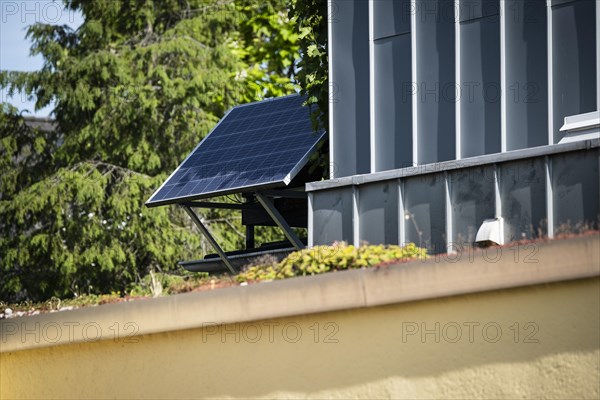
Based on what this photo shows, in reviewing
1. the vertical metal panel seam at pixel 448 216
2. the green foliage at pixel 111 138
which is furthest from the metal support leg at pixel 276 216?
the green foliage at pixel 111 138

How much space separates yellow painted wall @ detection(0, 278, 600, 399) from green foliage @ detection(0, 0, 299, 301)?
1849cm

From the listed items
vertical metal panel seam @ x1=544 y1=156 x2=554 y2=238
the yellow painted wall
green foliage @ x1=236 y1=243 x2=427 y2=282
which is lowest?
the yellow painted wall

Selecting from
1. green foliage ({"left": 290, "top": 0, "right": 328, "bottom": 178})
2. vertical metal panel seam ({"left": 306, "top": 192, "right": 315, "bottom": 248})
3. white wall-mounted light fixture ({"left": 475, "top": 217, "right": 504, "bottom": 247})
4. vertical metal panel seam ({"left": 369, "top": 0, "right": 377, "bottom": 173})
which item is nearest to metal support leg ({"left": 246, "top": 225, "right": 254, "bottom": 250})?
green foliage ({"left": 290, "top": 0, "right": 328, "bottom": 178})

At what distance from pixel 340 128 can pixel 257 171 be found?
2654 mm

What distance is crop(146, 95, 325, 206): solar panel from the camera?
61.0ft

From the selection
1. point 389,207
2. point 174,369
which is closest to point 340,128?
point 389,207

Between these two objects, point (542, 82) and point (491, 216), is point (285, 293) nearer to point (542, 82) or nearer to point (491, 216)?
point (491, 216)

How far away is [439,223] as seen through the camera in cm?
1488

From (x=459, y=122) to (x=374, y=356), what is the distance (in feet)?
15.9

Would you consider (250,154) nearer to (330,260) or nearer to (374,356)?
(330,260)

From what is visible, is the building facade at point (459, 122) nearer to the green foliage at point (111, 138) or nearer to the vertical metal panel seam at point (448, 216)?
the vertical metal panel seam at point (448, 216)

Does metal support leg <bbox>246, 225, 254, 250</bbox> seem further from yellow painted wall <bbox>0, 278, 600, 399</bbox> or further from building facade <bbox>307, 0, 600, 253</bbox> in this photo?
yellow painted wall <bbox>0, 278, 600, 399</bbox>

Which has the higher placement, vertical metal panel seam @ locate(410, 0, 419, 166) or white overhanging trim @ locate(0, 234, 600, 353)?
vertical metal panel seam @ locate(410, 0, 419, 166)

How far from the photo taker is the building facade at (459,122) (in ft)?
45.4
